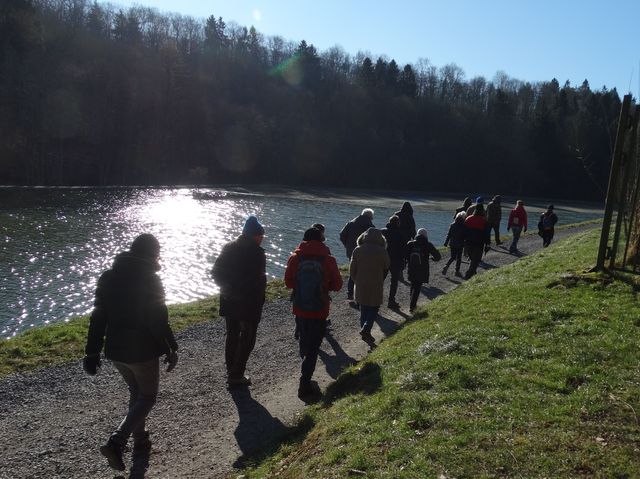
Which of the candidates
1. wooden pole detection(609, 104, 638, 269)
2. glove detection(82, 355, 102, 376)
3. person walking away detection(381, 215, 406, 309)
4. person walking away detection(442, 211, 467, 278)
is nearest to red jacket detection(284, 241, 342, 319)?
glove detection(82, 355, 102, 376)

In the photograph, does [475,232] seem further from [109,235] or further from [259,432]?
[109,235]

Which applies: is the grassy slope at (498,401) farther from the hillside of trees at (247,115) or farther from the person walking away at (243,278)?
the hillside of trees at (247,115)

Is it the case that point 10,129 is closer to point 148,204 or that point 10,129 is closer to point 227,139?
point 148,204

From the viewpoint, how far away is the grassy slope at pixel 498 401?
405cm

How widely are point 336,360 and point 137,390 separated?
13.0 ft

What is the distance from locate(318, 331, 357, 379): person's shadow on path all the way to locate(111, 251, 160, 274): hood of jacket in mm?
3748

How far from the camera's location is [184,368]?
8203 mm

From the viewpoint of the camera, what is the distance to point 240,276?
6.82m

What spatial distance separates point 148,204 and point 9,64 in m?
31.1

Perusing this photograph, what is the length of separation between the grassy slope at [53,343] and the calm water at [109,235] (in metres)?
4.16

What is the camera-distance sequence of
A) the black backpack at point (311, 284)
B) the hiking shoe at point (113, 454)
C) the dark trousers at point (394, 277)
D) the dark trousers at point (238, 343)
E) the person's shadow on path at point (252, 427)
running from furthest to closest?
Answer: the dark trousers at point (394, 277) < the dark trousers at point (238, 343) < the black backpack at point (311, 284) < the person's shadow on path at point (252, 427) < the hiking shoe at point (113, 454)

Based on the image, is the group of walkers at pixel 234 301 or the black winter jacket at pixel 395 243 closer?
the group of walkers at pixel 234 301

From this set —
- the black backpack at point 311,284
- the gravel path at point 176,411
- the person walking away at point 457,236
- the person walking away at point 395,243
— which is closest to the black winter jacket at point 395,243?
the person walking away at point 395,243

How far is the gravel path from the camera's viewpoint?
550 cm
